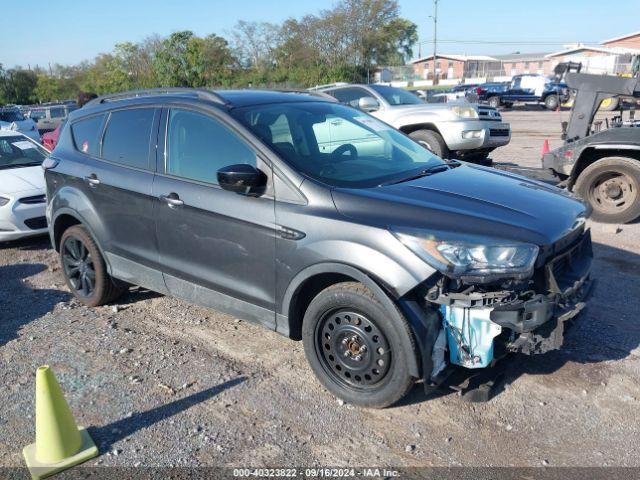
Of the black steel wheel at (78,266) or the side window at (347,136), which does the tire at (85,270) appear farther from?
the side window at (347,136)

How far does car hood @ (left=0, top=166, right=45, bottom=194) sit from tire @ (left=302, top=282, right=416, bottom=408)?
5.40 m

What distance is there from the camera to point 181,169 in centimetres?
410

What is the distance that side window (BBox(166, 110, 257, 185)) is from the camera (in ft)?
12.5

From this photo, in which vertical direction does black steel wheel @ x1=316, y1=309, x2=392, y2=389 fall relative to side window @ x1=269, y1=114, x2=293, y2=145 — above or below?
below

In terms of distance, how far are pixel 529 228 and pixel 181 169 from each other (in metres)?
2.42

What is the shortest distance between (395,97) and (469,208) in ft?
27.9

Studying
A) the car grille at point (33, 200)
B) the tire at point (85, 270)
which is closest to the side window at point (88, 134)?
the tire at point (85, 270)

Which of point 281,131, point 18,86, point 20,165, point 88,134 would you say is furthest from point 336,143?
point 18,86

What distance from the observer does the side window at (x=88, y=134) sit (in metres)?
4.87

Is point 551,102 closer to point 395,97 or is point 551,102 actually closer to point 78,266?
point 395,97

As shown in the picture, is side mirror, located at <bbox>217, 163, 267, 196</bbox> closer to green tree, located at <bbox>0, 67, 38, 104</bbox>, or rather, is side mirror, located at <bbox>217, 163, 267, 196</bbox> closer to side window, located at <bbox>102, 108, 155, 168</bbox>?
side window, located at <bbox>102, 108, 155, 168</bbox>

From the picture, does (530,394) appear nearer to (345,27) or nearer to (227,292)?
(227,292)

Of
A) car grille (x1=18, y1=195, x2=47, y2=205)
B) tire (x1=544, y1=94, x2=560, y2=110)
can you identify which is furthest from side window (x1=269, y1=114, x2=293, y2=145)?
tire (x1=544, y1=94, x2=560, y2=110)

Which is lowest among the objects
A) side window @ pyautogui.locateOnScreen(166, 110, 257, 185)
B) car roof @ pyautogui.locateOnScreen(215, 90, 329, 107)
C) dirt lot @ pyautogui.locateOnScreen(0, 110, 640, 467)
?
dirt lot @ pyautogui.locateOnScreen(0, 110, 640, 467)
